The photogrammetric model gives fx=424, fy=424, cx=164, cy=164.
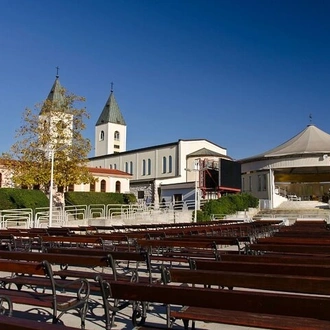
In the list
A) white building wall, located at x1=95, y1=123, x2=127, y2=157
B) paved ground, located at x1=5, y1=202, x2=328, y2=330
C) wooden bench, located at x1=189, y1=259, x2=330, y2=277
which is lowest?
paved ground, located at x1=5, y1=202, x2=328, y2=330

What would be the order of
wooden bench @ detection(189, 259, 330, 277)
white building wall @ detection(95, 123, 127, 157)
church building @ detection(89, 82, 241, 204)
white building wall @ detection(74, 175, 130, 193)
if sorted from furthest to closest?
1. white building wall @ detection(95, 123, 127, 157)
2. church building @ detection(89, 82, 241, 204)
3. white building wall @ detection(74, 175, 130, 193)
4. wooden bench @ detection(189, 259, 330, 277)

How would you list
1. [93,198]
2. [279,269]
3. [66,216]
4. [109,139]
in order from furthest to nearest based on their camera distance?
[109,139]
[93,198]
[66,216]
[279,269]

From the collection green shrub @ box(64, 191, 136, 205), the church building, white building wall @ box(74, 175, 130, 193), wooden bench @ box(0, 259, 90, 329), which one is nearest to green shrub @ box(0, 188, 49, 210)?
green shrub @ box(64, 191, 136, 205)

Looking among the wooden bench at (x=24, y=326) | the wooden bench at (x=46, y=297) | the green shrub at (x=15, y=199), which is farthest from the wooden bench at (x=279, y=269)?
the green shrub at (x=15, y=199)

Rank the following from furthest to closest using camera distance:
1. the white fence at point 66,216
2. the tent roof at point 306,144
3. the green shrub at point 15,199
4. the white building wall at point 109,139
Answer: the white building wall at point 109,139 → the tent roof at point 306,144 → the green shrub at point 15,199 → the white fence at point 66,216

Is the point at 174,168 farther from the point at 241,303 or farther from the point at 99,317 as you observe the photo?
the point at 241,303

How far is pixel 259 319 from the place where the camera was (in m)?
3.35

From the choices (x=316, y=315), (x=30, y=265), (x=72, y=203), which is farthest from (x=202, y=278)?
(x=72, y=203)

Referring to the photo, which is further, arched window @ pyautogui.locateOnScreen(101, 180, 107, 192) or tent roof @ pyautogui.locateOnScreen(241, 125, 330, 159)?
arched window @ pyautogui.locateOnScreen(101, 180, 107, 192)

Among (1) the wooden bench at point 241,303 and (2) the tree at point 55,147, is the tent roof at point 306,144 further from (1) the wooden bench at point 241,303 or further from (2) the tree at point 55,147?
(1) the wooden bench at point 241,303

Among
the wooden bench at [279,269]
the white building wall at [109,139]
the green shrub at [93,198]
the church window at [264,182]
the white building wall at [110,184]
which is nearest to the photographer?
the wooden bench at [279,269]

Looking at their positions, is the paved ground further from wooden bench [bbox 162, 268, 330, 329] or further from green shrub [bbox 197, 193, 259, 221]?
green shrub [bbox 197, 193, 259, 221]

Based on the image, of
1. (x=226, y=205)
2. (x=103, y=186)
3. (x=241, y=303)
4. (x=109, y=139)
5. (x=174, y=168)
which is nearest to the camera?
(x=241, y=303)

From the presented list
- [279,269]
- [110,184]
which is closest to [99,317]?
[279,269]
